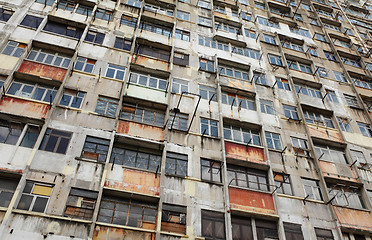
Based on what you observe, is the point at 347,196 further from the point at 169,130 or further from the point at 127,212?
the point at 127,212

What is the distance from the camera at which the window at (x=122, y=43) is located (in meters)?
22.5

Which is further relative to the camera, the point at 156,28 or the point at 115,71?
the point at 156,28

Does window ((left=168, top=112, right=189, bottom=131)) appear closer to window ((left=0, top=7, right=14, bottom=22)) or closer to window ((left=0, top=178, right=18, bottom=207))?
window ((left=0, top=178, right=18, bottom=207))

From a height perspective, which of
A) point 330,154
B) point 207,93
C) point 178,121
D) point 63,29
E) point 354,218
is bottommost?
point 354,218

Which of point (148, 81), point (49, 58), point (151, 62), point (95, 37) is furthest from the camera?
point (95, 37)

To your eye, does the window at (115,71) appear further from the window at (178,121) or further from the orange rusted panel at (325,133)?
the orange rusted panel at (325,133)

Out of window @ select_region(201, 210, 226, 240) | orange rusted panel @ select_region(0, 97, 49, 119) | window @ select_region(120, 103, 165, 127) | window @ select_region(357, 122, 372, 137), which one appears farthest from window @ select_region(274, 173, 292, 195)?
orange rusted panel @ select_region(0, 97, 49, 119)

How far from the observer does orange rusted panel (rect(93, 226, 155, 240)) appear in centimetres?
1398

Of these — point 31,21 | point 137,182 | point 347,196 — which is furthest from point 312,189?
point 31,21

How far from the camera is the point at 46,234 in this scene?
13.1 metres

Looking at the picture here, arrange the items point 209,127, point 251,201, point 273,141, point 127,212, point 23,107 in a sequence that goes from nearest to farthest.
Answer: point 127,212
point 23,107
point 251,201
point 209,127
point 273,141

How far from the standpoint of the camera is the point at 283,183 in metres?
18.8

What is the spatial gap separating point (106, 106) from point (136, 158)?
4037 millimetres

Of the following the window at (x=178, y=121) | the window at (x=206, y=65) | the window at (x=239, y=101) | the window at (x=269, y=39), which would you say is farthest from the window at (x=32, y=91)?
the window at (x=269, y=39)
